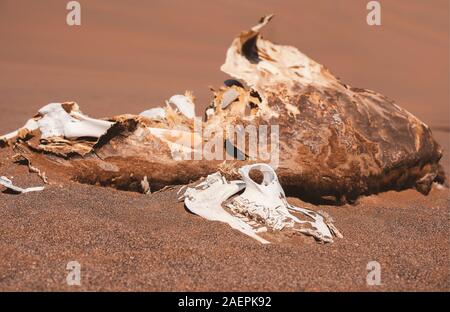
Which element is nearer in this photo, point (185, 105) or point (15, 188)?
point (15, 188)

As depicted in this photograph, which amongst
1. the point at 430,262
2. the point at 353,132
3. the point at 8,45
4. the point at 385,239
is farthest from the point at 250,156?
the point at 8,45

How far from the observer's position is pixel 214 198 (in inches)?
133

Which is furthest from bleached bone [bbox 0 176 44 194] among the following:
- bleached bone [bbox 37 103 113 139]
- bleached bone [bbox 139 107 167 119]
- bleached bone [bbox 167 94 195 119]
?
bleached bone [bbox 167 94 195 119]

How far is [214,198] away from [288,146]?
0.72 meters

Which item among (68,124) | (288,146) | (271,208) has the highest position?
(68,124)

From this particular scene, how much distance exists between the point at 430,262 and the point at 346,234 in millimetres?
577

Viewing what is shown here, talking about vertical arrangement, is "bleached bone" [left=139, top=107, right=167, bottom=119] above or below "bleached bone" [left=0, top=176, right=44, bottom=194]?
above

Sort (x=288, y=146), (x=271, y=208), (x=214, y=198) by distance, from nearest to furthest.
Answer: (x=271, y=208) → (x=214, y=198) → (x=288, y=146)

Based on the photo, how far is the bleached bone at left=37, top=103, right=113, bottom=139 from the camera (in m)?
3.71

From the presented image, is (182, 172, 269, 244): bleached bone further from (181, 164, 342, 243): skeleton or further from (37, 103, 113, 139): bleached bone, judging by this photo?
(37, 103, 113, 139): bleached bone

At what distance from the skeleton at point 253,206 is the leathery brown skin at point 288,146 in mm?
182

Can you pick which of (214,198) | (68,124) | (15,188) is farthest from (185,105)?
(15,188)

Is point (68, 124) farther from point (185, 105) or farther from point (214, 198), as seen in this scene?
point (214, 198)
